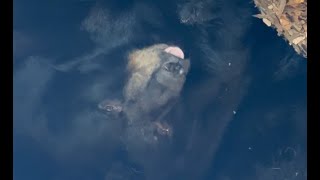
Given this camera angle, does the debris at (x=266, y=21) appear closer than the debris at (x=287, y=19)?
No

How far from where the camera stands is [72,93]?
4652mm

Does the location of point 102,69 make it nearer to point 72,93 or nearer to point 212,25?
point 72,93

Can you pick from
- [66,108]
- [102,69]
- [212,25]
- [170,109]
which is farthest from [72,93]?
[212,25]

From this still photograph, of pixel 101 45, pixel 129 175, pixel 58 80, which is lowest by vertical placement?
pixel 129 175

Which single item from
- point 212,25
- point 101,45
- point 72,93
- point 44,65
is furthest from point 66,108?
point 212,25

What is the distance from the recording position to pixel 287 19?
4.72 meters

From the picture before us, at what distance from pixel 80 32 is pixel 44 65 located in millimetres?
636

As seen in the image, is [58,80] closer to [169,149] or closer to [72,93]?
[72,93]

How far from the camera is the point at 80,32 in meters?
4.71

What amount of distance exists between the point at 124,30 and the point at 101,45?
0.38 meters

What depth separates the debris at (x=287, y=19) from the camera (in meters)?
4.62

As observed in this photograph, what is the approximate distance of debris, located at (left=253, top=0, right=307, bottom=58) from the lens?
4.62m

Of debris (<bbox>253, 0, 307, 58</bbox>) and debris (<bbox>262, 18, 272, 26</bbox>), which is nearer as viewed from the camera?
debris (<bbox>253, 0, 307, 58</bbox>)

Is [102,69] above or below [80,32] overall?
below
